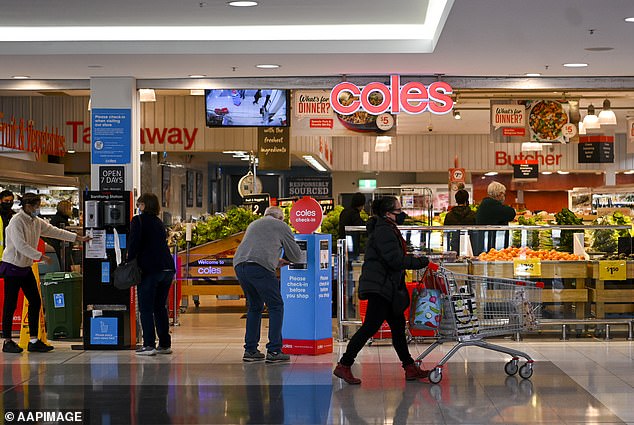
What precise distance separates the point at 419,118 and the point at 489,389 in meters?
12.5

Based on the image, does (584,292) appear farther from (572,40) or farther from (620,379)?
(572,40)

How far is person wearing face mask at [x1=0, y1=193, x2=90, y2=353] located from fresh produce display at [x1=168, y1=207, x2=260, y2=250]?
369cm

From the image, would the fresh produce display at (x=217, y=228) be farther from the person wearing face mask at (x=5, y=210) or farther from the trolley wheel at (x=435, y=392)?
the trolley wheel at (x=435, y=392)

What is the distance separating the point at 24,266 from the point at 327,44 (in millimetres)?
3896

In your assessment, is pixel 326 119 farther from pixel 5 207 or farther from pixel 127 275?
pixel 5 207

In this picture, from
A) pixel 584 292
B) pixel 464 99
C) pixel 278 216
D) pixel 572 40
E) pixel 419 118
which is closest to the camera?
pixel 572 40

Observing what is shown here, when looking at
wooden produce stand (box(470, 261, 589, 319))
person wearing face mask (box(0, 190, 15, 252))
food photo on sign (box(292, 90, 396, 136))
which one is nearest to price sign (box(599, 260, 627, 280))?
wooden produce stand (box(470, 261, 589, 319))

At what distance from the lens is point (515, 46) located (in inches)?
352

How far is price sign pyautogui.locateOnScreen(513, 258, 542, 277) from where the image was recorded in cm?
1054

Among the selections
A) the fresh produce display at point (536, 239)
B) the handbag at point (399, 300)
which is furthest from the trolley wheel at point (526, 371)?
the fresh produce display at point (536, 239)

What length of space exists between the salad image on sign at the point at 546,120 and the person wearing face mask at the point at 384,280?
5.89 meters

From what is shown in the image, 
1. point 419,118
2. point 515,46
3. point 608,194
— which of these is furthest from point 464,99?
point 515,46

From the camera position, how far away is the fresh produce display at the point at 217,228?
1392 centimetres

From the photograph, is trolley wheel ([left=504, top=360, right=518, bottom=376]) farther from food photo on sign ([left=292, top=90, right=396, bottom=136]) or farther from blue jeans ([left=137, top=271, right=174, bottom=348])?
food photo on sign ([left=292, top=90, right=396, bottom=136])
